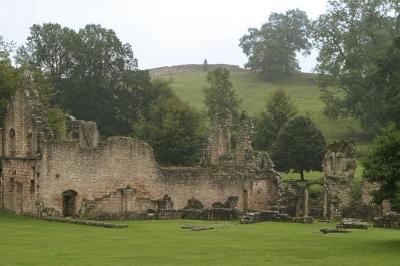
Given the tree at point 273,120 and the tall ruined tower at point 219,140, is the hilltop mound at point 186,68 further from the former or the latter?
the tall ruined tower at point 219,140

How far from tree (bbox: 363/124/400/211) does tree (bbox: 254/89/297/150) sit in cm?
3554

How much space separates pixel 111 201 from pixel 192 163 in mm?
A: 21598

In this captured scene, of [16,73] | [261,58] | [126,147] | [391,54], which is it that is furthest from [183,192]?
[261,58]

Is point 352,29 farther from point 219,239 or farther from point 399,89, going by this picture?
point 219,239

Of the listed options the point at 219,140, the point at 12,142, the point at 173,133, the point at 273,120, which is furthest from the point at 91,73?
the point at 12,142

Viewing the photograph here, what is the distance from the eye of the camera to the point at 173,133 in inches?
2616

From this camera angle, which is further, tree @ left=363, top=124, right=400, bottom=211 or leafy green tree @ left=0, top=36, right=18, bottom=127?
leafy green tree @ left=0, top=36, right=18, bottom=127

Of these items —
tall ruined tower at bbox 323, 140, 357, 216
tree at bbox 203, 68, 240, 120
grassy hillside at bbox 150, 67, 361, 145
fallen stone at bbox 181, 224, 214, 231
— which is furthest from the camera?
grassy hillside at bbox 150, 67, 361, 145

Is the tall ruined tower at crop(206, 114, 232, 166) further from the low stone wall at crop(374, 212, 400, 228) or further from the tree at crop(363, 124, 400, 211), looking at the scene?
the tree at crop(363, 124, 400, 211)

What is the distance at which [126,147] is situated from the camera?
45.3 meters

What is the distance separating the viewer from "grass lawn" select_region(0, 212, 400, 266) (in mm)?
23234

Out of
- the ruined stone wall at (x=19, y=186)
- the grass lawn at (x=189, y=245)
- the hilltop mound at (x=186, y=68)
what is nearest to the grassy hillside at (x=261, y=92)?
the hilltop mound at (x=186, y=68)

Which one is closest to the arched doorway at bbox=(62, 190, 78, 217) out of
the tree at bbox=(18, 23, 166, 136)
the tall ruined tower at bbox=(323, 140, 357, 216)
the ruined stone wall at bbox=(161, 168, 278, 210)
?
the ruined stone wall at bbox=(161, 168, 278, 210)

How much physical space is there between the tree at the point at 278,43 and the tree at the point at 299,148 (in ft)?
120
